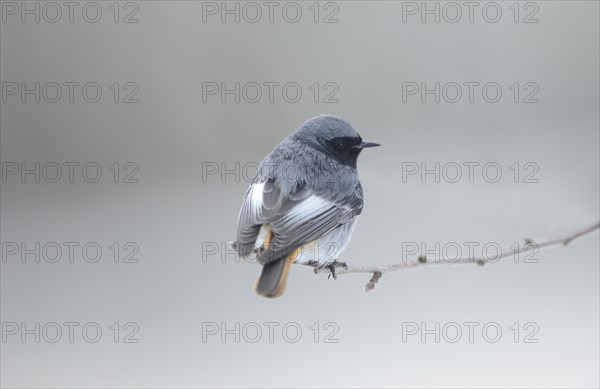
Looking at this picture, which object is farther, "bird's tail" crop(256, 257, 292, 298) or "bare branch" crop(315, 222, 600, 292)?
"bird's tail" crop(256, 257, 292, 298)

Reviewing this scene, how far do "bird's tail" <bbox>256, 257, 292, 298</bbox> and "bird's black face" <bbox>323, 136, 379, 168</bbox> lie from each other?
56 centimetres

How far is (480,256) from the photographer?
1.05 meters

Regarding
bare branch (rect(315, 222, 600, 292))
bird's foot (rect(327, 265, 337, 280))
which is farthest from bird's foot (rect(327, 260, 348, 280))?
bare branch (rect(315, 222, 600, 292))

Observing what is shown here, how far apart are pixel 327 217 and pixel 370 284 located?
502 millimetres

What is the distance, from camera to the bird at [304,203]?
179 cm

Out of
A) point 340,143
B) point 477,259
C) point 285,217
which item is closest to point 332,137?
point 340,143

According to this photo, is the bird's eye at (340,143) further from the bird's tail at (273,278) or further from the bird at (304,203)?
the bird's tail at (273,278)

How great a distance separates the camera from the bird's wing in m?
1.79

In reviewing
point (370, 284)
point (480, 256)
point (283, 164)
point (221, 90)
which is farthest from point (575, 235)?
point (221, 90)

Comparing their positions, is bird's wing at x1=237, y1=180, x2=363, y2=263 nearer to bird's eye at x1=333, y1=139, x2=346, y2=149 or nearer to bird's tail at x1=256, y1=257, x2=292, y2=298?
bird's tail at x1=256, y1=257, x2=292, y2=298

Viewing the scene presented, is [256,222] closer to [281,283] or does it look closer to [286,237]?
[286,237]

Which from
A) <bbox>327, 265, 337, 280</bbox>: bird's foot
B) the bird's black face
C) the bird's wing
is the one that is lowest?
<bbox>327, 265, 337, 280</bbox>: bird's foot

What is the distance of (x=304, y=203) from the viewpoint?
6.50ft

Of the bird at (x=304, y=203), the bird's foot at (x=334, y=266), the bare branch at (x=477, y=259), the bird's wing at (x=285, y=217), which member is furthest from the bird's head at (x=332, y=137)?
the bare branch at (x=477, y=259)
